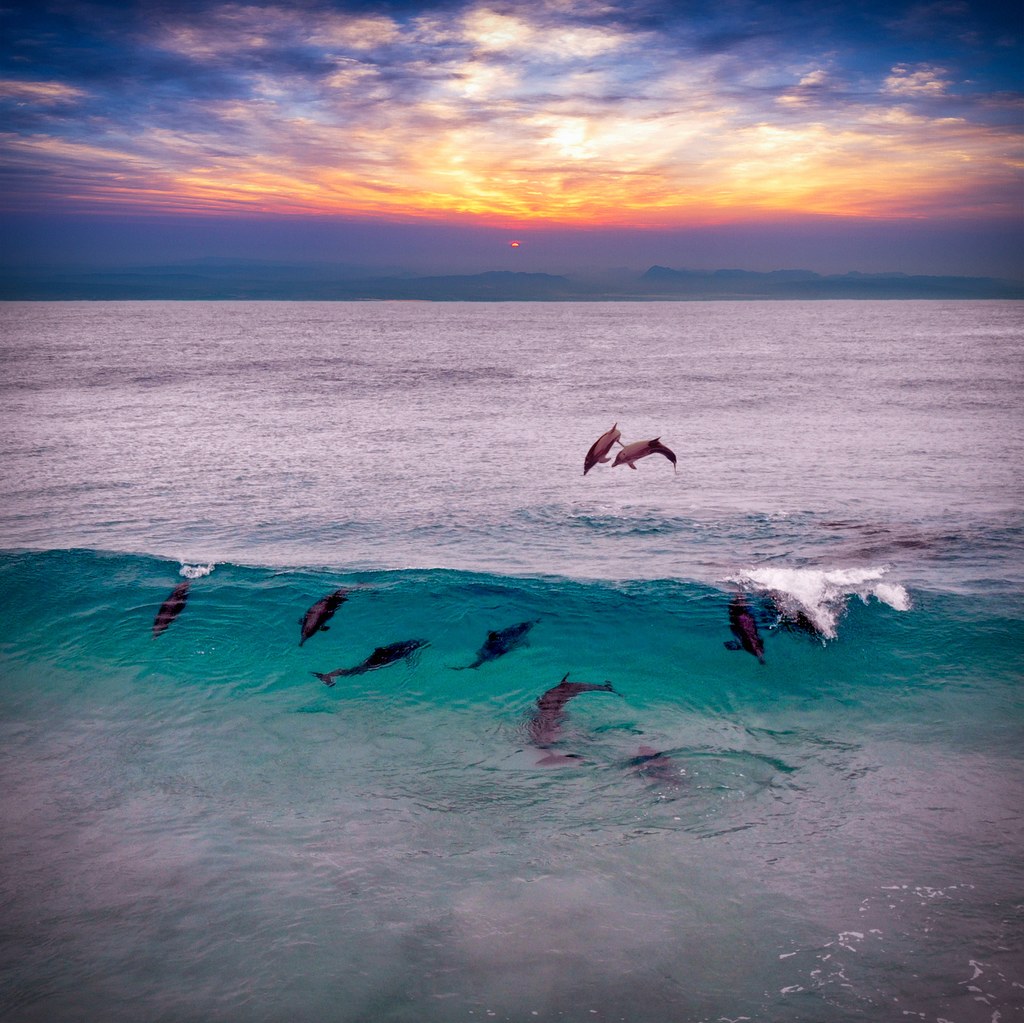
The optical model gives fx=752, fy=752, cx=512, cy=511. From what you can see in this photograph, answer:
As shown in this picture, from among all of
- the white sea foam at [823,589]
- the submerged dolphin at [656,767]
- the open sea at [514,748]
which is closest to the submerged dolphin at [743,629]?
the open sea at [514,748]

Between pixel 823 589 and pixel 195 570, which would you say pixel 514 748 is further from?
pixel 195 570

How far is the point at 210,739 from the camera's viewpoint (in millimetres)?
9438

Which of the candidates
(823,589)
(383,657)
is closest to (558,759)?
(383,657)

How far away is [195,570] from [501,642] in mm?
6166

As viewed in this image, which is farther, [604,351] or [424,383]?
[604,351]

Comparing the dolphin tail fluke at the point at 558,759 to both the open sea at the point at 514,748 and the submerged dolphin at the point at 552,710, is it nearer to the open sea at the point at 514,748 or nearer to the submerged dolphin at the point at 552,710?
the submerged dolphin at the point at 552,710

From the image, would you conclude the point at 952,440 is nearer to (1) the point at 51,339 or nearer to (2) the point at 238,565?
(2) the point at 238,565

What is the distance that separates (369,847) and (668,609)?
6.81 m

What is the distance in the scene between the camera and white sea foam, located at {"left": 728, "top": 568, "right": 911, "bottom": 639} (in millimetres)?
12289

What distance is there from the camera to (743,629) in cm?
1184

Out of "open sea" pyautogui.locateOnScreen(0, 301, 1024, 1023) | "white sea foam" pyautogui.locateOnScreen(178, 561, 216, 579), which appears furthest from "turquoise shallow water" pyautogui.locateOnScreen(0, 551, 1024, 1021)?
"white sea foam" pyautogui.locateOnScreen(178, 561, 216, 579)

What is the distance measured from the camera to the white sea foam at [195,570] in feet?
45.3

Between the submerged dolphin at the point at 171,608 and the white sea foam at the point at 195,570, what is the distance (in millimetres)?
210

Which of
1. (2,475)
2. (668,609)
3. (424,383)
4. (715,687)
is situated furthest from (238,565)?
(424,383)
